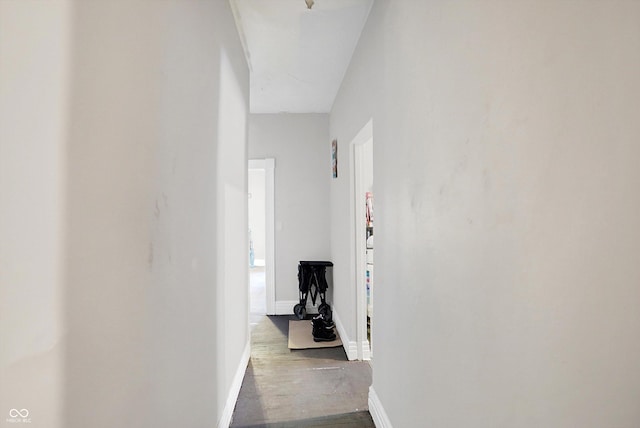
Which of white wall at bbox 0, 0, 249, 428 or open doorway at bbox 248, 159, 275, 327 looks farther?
open doorway at bbox 248, 159, 275, 327

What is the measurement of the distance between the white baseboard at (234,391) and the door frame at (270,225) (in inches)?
60.0

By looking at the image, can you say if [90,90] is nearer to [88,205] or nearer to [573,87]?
[88,205]

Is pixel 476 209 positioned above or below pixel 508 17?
below

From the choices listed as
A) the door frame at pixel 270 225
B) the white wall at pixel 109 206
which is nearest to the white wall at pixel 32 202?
the white wall at pixel 109 206

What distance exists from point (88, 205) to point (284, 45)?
241cm

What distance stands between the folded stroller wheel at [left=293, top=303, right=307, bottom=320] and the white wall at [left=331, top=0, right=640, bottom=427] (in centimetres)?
286

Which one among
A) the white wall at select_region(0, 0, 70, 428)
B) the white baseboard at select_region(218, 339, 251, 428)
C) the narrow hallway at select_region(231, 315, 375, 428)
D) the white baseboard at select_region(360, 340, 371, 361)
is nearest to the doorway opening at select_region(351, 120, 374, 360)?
the white baseboard at select_region(360, 340, 371, 361)

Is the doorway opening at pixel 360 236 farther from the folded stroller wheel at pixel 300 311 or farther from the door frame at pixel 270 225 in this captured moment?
the door frame at pixel 270 225

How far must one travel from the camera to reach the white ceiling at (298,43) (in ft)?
7.40

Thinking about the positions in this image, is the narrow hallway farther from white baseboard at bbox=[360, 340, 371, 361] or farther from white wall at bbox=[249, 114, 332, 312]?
white wall at bbox=[249, 114, 332, 312]

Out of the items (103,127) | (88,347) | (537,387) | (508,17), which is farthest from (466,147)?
(88,347)

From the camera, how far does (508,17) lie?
0.84m

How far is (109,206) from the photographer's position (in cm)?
80

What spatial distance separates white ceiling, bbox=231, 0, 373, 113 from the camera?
2256mm
